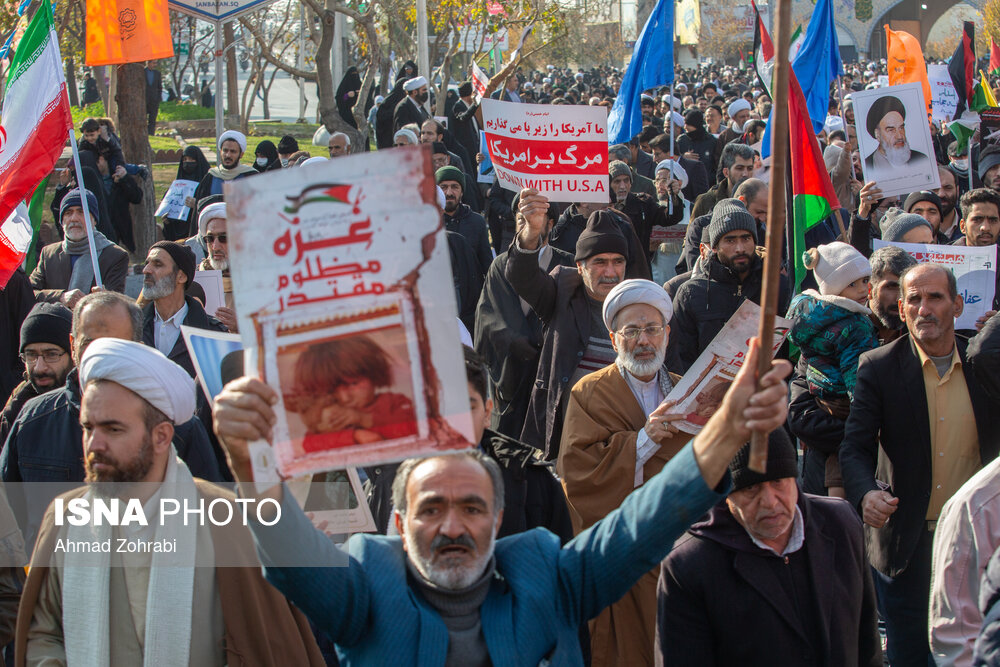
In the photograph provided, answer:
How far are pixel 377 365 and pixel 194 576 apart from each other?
1.10 meters

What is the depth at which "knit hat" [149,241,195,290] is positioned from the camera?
5684 millimetres

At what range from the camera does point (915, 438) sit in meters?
4.38

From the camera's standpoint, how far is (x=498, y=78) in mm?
16234

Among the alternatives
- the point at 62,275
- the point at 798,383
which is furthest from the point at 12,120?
the point at 798,383

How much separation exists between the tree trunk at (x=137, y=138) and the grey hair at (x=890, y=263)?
391 inches

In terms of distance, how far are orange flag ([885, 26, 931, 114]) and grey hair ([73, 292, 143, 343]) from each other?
8266 millimetres

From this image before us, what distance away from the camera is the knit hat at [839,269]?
17.4ft

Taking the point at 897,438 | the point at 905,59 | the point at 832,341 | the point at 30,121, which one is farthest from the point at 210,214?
the point at 905,59

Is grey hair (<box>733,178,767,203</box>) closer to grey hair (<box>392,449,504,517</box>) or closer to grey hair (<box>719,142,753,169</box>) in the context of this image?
grey hair (<box>719,142,753,169</box>)

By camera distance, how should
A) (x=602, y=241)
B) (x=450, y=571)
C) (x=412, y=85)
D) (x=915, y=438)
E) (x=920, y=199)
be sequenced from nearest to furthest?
(x=450, y=571) < (x=915, y=438) < (x=602, y=241) < (x=920, y=199) < (x=412, y=85)

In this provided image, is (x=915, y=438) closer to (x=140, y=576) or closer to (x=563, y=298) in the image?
(x=563, y=298)

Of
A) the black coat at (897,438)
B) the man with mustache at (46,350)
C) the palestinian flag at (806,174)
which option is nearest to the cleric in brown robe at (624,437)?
the black coat at (897,438)

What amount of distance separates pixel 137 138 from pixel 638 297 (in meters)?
11.0

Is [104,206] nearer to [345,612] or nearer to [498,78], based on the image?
[498,78]
